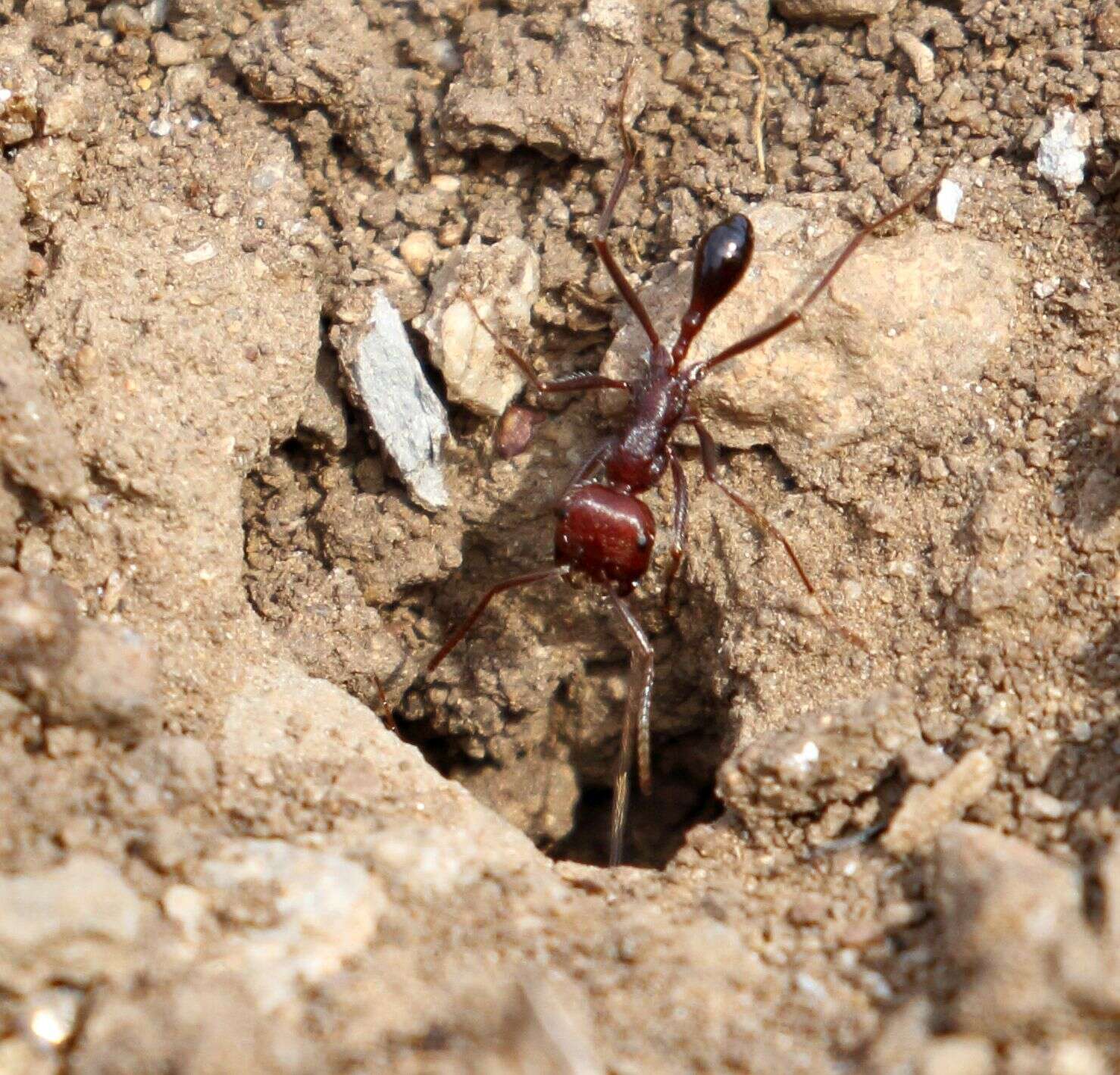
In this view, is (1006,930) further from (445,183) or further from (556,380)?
(445,183)

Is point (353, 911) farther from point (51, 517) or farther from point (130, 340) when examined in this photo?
point (130, 340)

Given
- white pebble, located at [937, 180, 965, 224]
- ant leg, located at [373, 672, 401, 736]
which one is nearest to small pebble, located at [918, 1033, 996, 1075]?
ant leg, located at [373, 672, 401, 736]

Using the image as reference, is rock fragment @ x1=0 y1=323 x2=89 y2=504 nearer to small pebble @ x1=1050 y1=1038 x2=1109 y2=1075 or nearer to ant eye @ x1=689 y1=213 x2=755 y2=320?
ant eye @ x1=689 y1=213 x2=755 y2=320

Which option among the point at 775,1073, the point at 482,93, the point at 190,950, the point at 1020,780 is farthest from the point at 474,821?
the point at 482,93

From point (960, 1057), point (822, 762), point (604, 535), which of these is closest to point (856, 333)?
point (604, 535)

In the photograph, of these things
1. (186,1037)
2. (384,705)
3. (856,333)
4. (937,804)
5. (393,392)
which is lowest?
(384,705)

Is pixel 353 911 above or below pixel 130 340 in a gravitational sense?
below
